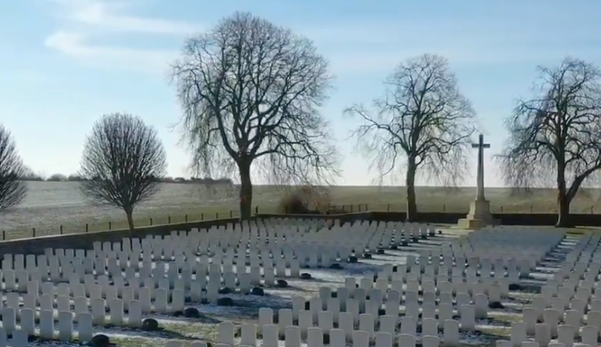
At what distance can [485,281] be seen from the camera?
1312 centimetres

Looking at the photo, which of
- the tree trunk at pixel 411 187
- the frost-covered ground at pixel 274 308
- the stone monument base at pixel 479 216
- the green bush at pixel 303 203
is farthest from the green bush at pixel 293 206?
the frost-covered ground at pixel 274 308

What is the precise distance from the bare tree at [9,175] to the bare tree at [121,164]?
325 cm

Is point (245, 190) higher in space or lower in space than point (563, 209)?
higher

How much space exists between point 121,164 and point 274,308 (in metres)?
14.6

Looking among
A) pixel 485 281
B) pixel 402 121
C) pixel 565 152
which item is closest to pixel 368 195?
pixel 402 121

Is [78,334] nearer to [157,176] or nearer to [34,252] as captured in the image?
[34,252]

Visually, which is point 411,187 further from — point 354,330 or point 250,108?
point 354,330

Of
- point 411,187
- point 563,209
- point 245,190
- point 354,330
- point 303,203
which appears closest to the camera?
point 354,330

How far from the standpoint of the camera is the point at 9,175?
21.3 m

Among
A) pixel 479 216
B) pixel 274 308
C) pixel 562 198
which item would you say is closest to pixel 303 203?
pixel 479 216

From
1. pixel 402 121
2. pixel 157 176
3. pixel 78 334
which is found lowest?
pixel 78 334

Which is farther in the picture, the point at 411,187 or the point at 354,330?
the point at 411,187

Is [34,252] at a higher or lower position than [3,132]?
lower

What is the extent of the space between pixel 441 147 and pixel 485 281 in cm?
2463
